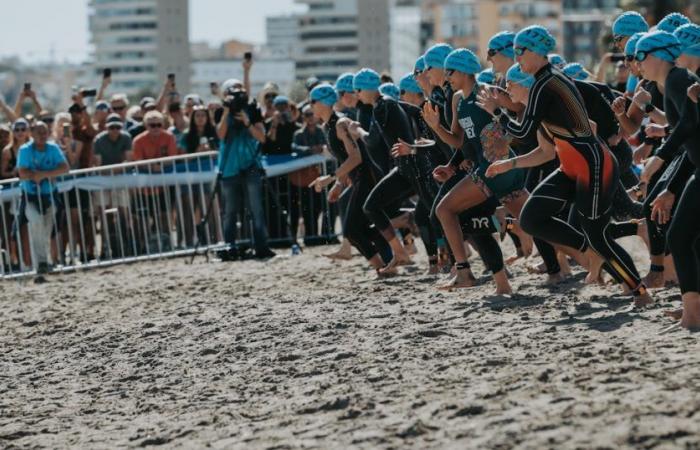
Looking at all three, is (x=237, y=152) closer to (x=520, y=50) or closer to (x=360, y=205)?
(x=360, y=205)

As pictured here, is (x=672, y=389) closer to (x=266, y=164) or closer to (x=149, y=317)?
(x=149, y=317)

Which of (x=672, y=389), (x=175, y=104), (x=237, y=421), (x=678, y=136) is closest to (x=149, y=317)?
(x=237, y=421)

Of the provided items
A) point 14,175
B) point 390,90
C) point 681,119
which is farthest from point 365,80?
point 14,175

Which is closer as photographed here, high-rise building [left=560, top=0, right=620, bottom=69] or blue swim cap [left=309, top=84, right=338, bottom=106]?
blue swim cap [left=309, top=84, right=338, bottom=106]

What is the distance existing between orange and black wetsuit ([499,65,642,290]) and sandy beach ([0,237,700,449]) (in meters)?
0.40

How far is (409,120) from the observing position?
1250 centimetres

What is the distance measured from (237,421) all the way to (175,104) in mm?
12243

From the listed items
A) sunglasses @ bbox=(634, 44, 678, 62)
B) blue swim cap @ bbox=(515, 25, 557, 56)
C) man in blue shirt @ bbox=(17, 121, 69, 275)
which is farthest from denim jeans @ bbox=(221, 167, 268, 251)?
sunglasses @ bbox=(634, 44, 678, 62)

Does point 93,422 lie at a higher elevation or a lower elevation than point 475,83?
lower

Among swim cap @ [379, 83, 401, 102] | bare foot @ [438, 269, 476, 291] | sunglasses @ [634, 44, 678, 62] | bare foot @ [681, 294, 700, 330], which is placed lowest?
bare foot @ [438, 269, 476, 291]

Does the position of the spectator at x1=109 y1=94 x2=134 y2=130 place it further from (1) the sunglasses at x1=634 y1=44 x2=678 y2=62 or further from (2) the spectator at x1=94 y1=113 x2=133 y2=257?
(1) the sunglasses at x1=634 y1=44 x2=678 y2=62

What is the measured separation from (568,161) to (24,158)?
809cm

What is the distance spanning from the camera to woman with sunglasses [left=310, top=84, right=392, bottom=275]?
41.9ft

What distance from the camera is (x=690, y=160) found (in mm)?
8070
